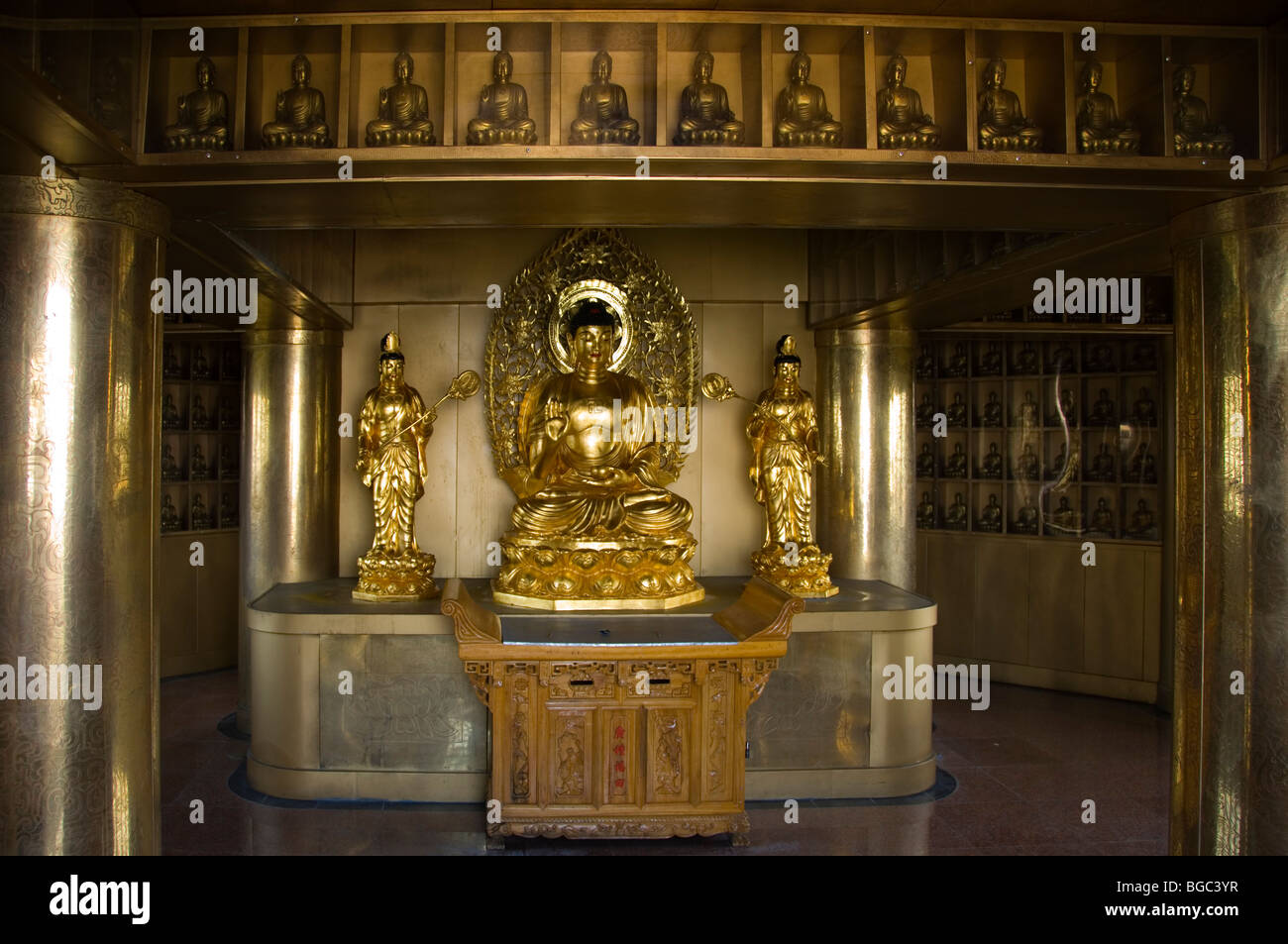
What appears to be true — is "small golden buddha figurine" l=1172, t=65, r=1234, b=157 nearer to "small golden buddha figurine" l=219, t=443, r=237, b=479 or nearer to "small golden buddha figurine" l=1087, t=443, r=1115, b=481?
"small golden buddha figurine" l=1087, t=443, r=1115, b=481

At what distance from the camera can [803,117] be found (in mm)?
2422

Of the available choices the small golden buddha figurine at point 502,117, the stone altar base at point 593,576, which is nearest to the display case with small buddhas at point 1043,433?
the stone altar base at point 593,576

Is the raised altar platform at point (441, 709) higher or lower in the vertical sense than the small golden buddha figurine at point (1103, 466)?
lower

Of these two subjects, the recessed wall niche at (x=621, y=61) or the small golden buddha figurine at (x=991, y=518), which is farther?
the small golden buddha figurine at (x=991, y=518)

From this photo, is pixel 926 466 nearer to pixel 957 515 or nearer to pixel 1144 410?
pixel 957 515

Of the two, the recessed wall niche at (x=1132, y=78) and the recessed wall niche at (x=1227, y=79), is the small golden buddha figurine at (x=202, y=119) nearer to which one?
the recessed wall niche at (x=1132, y=78)

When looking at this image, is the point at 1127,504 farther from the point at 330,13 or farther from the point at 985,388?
the point at 330,13

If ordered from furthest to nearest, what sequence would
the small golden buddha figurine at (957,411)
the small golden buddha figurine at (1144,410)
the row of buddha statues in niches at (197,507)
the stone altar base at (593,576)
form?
the small golden buddha figurine at (957,411) < the row of buddha statues in niches at (197,507) < the small golden buddha figurine at (1144,410) < the stone altar base at (593,576)

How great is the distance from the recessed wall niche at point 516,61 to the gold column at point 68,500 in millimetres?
870

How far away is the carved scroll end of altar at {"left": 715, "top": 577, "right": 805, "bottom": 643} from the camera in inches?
126

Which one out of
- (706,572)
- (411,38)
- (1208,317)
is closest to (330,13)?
(411,38)

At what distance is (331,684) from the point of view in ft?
12.3

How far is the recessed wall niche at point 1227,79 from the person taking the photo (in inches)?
92.4

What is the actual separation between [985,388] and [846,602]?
2639mm
